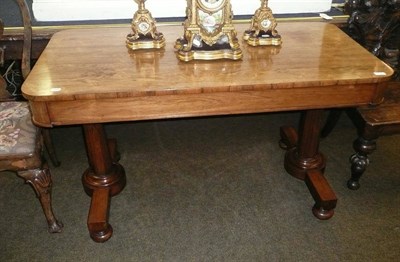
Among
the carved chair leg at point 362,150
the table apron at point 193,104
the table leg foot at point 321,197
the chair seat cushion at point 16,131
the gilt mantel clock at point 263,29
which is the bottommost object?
the table leg foot at point 321,197

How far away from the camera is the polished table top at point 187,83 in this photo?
46.8 inches

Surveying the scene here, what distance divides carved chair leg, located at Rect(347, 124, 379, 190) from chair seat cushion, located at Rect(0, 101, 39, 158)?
4.85 feet

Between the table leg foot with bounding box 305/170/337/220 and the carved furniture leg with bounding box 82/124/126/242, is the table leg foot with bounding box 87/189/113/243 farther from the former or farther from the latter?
the table leg foot with bounding box 305/170/337/220

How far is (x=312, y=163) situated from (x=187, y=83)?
1.00m

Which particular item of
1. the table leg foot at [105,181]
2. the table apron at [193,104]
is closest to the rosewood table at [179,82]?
the table apron at [193,104]

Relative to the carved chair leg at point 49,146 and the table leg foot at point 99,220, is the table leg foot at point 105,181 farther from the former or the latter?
the carved chair leg at point 49,146

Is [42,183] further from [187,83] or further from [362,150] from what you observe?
[362,150]

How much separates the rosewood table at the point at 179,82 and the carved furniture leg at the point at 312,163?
39 centimetres

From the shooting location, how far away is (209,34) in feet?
4.63

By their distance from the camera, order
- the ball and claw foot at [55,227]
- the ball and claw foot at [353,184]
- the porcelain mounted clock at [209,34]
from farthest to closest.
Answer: the ball and claw foot at [353,184] → the ball and claw foot at [55,227] → the porcelain mounted clock at [209,34]

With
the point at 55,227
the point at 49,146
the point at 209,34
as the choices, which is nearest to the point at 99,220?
the point at 55,227

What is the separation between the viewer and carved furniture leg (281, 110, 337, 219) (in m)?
1.71

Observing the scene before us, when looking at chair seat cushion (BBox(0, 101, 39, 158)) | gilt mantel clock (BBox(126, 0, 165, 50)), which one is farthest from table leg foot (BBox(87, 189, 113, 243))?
gilt mantel clock (BBox(126, 0, 165, 50))

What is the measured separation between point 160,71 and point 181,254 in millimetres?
810
